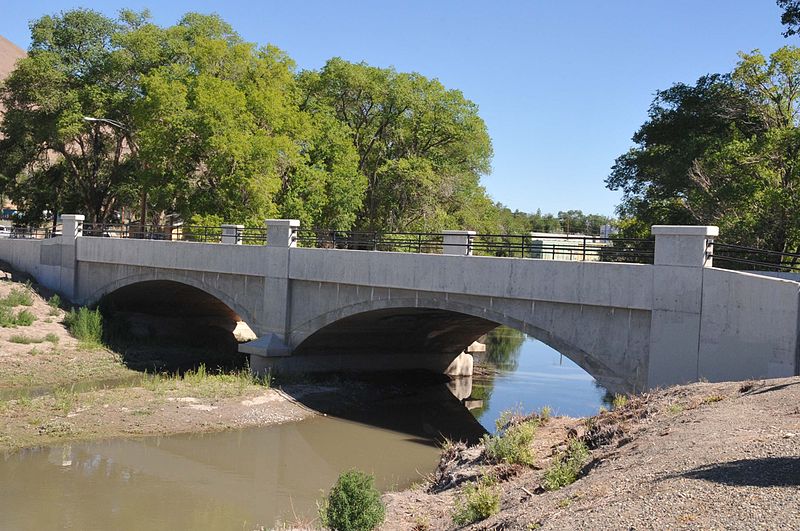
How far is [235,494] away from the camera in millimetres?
15867

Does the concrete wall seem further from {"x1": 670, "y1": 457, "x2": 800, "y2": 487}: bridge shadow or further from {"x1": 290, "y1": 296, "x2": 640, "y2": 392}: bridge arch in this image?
{"x1": 670, "y1": 457, "x2": 800, "y2": 487}: bridge shadow

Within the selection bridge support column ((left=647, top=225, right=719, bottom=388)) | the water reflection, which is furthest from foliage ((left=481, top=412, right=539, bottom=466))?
the water reflection

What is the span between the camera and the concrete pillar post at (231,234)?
27328mm

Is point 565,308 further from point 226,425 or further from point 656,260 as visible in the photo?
point 226,425

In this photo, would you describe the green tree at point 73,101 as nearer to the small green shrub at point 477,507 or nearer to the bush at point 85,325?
the bush at point 85,325

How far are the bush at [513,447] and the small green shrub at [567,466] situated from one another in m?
0.69

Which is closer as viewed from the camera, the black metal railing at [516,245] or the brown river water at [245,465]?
the brown river water at [245,465]


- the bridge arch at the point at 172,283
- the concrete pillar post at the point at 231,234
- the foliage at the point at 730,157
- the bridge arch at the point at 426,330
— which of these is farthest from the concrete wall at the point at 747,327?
the concrete pillar post at the point at 231,234

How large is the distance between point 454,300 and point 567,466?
963cm

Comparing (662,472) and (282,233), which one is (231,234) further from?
(662,472)

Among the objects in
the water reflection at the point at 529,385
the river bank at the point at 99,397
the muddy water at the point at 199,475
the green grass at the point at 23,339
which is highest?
the green grass at the point at 23,339

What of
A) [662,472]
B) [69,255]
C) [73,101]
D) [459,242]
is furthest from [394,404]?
[73,101]

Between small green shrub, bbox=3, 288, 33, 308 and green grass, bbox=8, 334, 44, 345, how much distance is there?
2.84 metres

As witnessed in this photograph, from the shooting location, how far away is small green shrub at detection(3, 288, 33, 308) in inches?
1225
